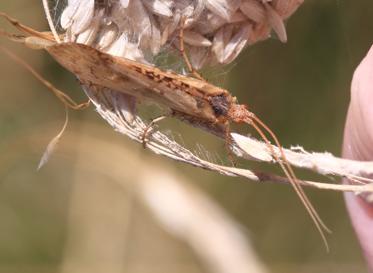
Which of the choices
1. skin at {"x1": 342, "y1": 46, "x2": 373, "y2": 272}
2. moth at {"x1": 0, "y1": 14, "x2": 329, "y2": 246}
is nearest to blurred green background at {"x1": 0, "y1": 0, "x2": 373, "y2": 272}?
skin at {"x1": 342, "y1": 46, "x2": 373, "y2": 272}

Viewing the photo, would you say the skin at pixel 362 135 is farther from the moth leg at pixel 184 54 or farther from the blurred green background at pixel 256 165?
the blurred green background at pixel 256 165

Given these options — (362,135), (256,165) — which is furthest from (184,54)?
(256,165)

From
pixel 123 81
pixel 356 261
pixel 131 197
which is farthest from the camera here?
pixel 131 197

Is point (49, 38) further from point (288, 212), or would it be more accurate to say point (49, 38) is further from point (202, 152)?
point (288, 212)

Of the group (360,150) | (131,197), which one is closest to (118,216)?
(131,197)

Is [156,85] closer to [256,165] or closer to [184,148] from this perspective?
[184,148]
